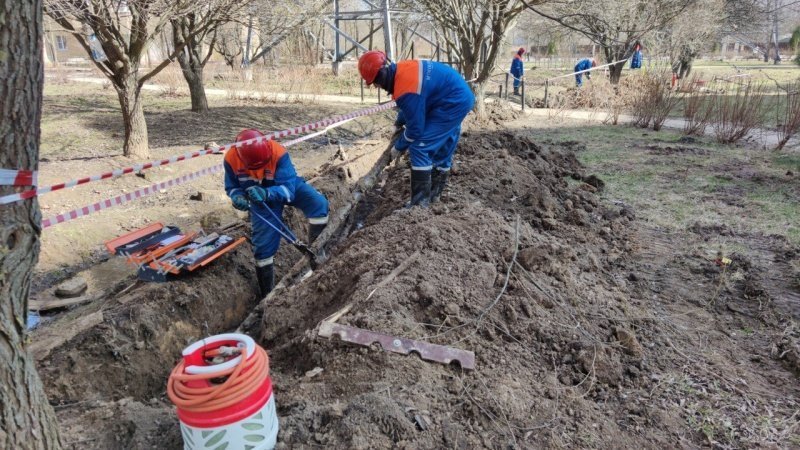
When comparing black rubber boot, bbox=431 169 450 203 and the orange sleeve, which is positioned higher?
the orange sleeve

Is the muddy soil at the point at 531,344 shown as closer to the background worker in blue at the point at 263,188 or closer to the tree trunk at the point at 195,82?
the background worker in blue at the point at 263,188

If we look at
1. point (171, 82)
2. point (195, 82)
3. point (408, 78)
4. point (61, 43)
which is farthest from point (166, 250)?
point (61, 43)

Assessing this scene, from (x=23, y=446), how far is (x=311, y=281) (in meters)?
2.51

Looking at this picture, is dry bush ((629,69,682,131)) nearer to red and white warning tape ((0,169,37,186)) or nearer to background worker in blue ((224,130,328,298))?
background worker in blue ((224,130,328,298))

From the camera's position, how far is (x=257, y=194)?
15.1 ft

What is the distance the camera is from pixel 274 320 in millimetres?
3924

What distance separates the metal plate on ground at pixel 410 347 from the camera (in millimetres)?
2900

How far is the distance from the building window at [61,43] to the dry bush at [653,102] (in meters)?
43.3

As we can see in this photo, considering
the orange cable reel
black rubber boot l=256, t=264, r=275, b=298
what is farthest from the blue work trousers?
the orange cable reel

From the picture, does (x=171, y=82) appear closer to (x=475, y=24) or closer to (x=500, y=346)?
(x=475, y=24)

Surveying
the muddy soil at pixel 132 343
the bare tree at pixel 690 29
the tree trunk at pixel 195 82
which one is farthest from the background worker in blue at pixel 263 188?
the bare tree at pixel 690 29

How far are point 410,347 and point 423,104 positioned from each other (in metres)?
2.93

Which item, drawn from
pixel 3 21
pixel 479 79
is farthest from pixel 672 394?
pixel 479 79

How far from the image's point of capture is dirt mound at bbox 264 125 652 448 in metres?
2.48
